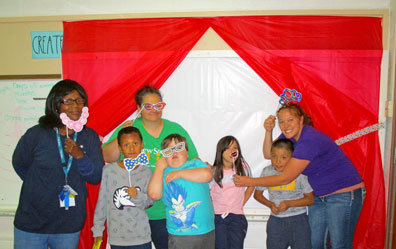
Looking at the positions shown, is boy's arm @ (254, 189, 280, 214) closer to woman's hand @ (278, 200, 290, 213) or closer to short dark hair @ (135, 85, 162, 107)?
woman's hand @ (278, 200, 290, 213)

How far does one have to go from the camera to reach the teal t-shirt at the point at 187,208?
2248 millimetres

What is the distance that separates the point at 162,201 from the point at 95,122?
3.31 feet

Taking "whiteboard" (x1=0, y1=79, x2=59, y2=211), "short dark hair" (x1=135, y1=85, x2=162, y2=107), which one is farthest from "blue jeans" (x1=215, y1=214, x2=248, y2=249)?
"whiteboard" (x1=0, y1=79, x2=59, y2=211)

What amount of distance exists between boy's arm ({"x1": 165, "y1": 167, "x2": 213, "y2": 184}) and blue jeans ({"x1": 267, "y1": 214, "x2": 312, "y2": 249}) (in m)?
0.72

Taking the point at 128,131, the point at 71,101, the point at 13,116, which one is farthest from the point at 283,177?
the point at 13,116

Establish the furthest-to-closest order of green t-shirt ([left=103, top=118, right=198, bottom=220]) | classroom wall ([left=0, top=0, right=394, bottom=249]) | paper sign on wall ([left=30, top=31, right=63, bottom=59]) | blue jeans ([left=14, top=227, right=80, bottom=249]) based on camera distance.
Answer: paper sign on wall ([left=30, top=31, right=63, bottom=59])
classroom wall ([left=0, top=0, right=394, bottom=249])
green t-shirt ([left=103, top=118, right=198, bottom=220])
blue jeans ([left=14, top=227, right=80, bottom=249])

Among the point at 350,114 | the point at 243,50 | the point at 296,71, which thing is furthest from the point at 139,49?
the point at 350,114

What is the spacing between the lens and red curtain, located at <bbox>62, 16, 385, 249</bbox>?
114 inches

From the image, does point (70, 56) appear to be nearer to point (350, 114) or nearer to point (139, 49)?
point (139, 49)

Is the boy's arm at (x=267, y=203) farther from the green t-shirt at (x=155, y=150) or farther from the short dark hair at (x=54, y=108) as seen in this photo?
the short dark hair at (x=54, y=108)

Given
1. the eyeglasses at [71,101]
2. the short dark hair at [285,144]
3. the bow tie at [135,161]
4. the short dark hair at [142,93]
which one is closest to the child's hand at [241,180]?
the short dark hair at [285,144]

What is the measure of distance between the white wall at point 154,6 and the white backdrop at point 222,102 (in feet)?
1.58

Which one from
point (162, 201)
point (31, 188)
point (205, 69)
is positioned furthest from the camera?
point (205, 69)

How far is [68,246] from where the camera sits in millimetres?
2105
